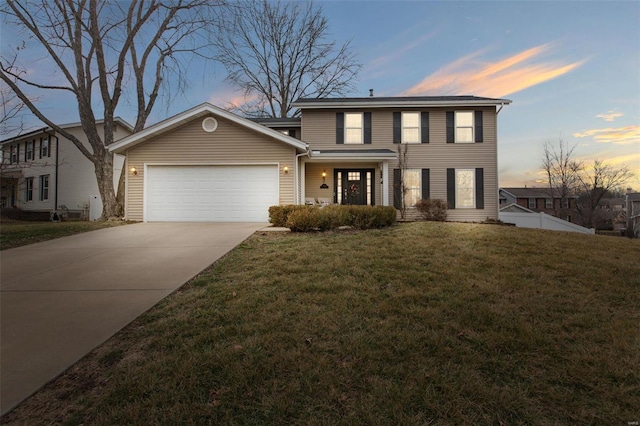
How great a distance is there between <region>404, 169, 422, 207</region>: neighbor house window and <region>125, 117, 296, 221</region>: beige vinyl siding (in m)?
5.56

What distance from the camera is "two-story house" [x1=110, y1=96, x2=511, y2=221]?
11.4 m

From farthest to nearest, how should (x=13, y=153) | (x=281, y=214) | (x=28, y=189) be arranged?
(x=13, y=153) < (x=28, y=189) < (x=281, y=214)

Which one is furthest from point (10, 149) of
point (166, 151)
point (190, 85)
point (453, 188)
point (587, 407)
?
point (587, 407)

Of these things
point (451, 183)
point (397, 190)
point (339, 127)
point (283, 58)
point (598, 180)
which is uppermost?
point (283, 58)

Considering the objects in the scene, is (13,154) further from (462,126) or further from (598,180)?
(598,180)

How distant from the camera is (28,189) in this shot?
2144cm

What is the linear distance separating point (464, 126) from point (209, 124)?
10942 mm

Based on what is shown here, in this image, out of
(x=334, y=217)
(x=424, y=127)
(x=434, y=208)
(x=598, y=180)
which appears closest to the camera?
(x=334, y=217)

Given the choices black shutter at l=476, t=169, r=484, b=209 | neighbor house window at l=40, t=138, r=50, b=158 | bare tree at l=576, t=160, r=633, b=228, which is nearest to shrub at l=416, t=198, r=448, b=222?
black shutter at l=476, t=169, r=484, b=209

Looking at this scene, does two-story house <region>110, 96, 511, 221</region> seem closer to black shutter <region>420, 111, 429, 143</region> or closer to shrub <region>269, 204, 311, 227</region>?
black shutter <region>420, 111, 429, 143</region>

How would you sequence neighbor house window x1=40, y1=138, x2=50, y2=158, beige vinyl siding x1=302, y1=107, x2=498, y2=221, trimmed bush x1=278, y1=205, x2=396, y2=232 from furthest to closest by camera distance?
neighbor house window x1=40, y1=138, x2=50, y2=158, beige vinyl siding x1=302, y1=107, x2=498, y2=221, trimmed bush x1=278, y1=205, x2=396, y2=232

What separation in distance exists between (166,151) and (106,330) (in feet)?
32.6

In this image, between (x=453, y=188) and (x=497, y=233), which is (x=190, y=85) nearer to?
(x=453, y=188)

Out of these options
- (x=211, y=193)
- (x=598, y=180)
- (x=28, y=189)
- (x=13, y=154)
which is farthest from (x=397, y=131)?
(x=13, y=154)
